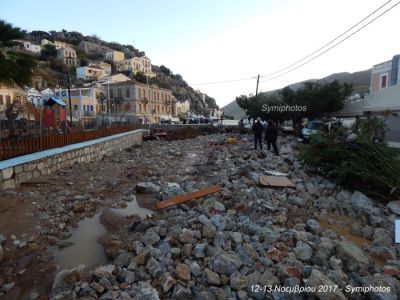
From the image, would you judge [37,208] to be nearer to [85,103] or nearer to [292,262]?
[292,262]

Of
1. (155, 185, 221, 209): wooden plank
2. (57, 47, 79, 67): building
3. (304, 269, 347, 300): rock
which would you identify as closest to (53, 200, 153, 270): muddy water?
(155, 185, 221, 209): wooden plank

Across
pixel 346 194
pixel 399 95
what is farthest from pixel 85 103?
pixel 346 194

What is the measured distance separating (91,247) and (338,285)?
4.42 metres

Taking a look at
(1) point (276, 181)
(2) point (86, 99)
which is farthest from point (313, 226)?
(2) point (86, 99)

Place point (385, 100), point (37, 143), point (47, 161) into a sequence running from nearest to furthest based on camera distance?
point (37, 143)
point (47, 161)
point (385, 100)

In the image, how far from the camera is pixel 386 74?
2770 centimetres

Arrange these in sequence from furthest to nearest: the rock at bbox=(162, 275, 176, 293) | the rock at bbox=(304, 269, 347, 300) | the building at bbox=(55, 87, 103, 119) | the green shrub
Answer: the building at bbox=(55, 87, 103, 119)
the green shrub
the rock at bbox=(162, 275, 176, 293)
the rock at bbox=(304, 269, 347, 300)

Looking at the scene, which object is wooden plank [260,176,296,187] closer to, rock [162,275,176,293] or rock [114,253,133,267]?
rock [114,253,133,267]

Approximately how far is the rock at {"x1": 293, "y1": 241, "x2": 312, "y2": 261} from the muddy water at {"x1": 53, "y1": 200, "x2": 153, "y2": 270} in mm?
3305

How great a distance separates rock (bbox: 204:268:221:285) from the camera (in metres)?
4.17

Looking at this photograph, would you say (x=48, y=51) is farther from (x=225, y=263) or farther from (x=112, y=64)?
(x=225, y=263)

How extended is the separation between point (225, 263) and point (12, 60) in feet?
31.2

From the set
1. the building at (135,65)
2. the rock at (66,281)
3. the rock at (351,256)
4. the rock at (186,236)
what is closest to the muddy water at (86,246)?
the rock at (66,281)

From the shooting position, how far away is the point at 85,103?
49.8 metres
